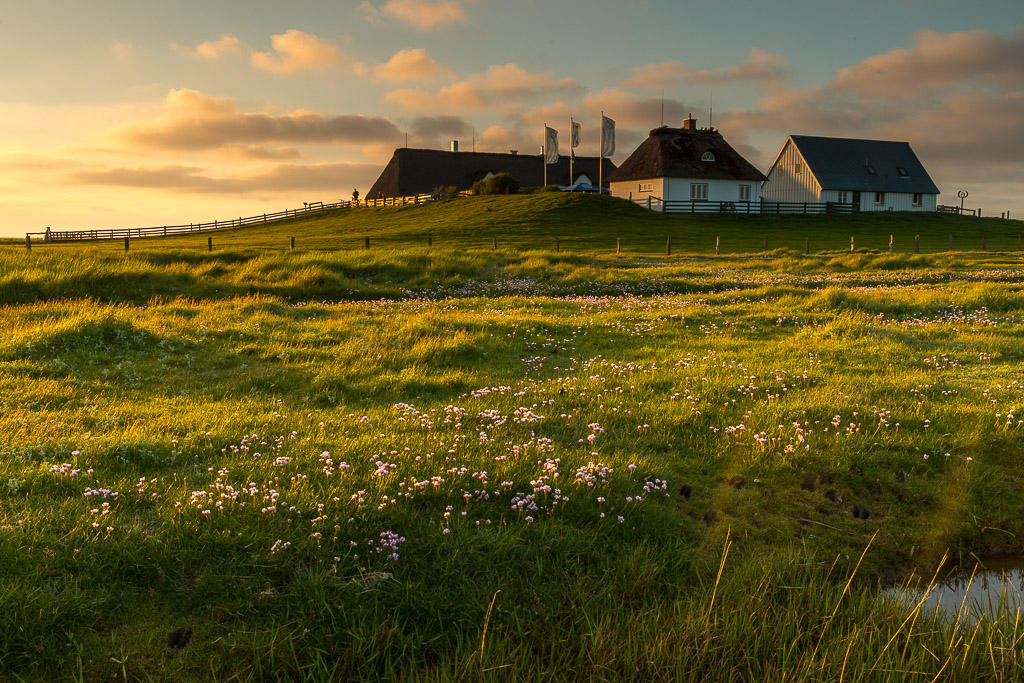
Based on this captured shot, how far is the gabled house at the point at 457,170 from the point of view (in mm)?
92312

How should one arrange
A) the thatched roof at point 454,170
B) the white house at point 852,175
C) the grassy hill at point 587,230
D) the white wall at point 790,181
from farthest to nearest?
1. the thatched roof at point 454,170
2. the white wall at point 790,181
3. the white house at point 852,175
4. the grassy hill at point 587,230

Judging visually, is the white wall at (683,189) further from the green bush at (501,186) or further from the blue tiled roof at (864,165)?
the green bush at (501,186)

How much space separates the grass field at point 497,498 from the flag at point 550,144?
216 ft

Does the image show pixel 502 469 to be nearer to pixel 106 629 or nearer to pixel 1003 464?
pixel 106 629

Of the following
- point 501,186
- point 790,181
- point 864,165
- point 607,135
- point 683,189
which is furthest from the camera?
point 790,181

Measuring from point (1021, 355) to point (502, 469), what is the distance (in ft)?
37.9

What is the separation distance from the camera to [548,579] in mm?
5297

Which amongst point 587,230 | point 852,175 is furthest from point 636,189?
point 852,175

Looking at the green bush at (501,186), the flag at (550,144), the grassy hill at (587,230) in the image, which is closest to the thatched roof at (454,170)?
the grassy hill at (587,230)

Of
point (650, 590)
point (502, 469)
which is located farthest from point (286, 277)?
point (650, 590)

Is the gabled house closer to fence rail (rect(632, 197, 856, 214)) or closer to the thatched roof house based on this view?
the thatched roof house

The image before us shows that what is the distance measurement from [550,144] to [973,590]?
76074 millimetres

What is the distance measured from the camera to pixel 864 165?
79562 millimetres

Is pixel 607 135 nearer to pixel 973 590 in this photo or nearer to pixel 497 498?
pixel 973 590
